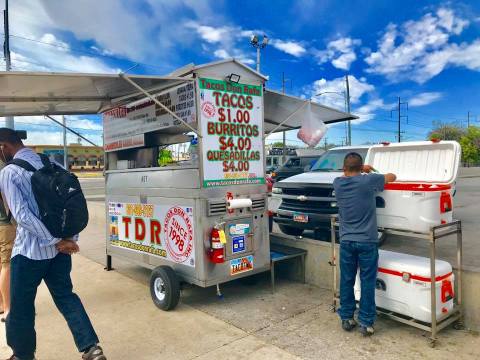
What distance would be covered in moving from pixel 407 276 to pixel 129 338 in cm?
282

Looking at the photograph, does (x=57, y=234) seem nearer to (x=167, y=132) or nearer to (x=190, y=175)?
(x=190, y=175)

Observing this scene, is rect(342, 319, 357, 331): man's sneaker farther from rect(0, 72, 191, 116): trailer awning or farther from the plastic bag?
rect(0, 72, 191, 116): trailer awning

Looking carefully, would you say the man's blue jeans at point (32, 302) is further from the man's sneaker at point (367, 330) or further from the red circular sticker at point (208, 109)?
the man's sneaker at point (367, 330)

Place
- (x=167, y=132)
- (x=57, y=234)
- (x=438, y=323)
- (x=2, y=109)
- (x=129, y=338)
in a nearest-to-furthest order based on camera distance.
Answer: (x=57, y=234)
(x=438, y=323)
(x=129, y=338)
(x=2, y=109)
(x=167, y=132)

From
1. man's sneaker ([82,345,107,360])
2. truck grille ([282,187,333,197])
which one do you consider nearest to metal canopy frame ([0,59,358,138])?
truck grille ([282,187,333,197])

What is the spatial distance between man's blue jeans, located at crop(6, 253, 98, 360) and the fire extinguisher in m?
1.57

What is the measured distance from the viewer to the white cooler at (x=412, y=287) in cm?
338

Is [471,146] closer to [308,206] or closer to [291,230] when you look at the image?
[291,230]

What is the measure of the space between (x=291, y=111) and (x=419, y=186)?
9.26 ft

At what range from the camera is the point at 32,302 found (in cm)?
300

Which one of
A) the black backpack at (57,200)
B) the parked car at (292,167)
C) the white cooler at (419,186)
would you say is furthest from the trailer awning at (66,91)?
the parked car at (292,167)

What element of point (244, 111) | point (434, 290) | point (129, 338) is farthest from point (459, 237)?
point (129, 338)

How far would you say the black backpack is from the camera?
115 inches

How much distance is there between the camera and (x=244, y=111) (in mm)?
4727
